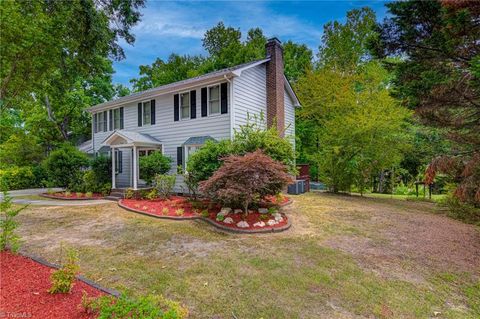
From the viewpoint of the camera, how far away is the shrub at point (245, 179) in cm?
720

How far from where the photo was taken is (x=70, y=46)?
645cm

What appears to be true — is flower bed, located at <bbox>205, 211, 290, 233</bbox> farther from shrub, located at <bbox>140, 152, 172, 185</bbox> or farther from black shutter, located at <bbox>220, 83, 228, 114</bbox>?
black shutter, located at <bbox>220, 83, 228, 114</bbox>

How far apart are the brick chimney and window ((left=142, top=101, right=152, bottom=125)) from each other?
21.6ft

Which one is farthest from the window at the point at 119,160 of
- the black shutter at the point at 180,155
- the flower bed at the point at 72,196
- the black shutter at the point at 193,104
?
the black shutter at the point at 193,104

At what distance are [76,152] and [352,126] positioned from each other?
51.0ft

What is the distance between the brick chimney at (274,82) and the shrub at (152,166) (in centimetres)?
569

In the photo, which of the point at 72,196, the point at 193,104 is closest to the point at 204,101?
the point at 193,104

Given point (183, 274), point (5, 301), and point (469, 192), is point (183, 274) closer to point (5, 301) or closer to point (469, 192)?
point (5, 301)

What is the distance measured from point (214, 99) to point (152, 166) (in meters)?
4.25

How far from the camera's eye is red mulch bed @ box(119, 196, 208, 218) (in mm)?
8344

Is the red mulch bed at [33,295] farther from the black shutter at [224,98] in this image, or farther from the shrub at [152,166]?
the black shutter at [224,98]

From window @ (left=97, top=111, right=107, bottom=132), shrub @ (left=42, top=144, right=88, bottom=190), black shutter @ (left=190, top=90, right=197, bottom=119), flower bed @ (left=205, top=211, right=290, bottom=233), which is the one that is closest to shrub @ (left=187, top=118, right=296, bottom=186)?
flower bed @ (left=205, top=211, right=290, bottom=233)

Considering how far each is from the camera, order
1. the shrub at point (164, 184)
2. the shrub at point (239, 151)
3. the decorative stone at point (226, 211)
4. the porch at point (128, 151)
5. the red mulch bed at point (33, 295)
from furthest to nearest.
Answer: the porch at point (128, 151), the shrub at point (164, 184), the shrub at point (239, 151), the decorative stone at point (226, 211), the red mulch bed at point (33, 295)

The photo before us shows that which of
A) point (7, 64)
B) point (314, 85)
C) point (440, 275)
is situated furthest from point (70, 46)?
point (314, 85)
